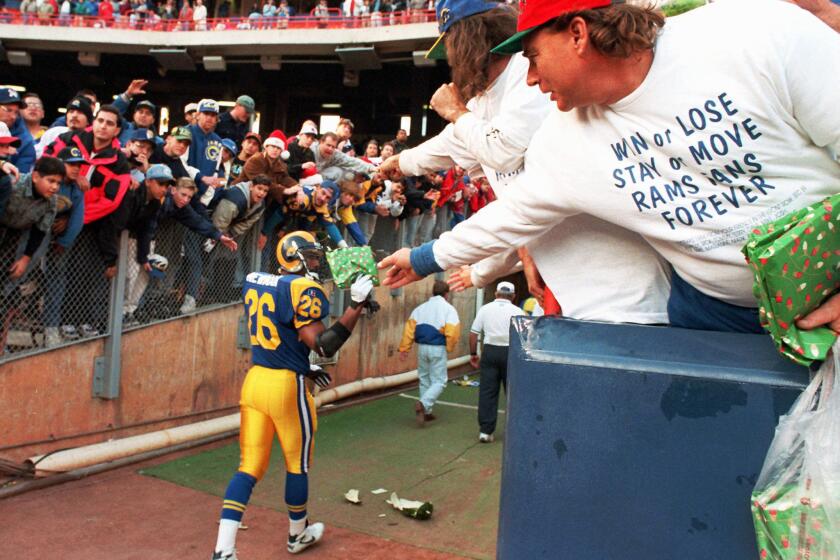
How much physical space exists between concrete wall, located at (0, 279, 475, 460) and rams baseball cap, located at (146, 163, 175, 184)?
1669 millimetres

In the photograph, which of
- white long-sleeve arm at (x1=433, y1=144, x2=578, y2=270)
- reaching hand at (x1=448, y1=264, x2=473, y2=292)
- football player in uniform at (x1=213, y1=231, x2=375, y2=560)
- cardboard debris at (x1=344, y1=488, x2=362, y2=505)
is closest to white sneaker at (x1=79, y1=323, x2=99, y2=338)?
football player in uniform at (x1=213, y1=231, x2=375, y2=560)

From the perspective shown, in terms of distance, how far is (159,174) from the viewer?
6.86 m

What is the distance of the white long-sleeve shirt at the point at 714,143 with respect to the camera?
1413 millimetres

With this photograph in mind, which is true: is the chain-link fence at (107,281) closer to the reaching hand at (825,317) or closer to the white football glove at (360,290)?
the white football glove at (360,290)

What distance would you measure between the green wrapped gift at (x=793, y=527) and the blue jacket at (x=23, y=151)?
616 cm

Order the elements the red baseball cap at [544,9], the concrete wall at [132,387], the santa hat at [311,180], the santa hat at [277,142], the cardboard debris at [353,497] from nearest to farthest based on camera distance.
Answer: the red baseball cap at [544,9] < the concrete wall at [132,387] < the cardboard debris at [353,497] < the santa hat at [277,142] < the santa hat at [311,180]

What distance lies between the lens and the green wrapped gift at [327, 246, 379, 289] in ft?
8.58

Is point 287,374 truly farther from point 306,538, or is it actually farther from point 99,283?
point 99,283

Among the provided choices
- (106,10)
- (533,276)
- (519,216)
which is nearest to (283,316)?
(533,276)

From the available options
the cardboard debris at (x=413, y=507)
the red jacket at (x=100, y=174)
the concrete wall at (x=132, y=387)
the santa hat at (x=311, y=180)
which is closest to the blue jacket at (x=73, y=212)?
the red jacket at (x=100, y=174)

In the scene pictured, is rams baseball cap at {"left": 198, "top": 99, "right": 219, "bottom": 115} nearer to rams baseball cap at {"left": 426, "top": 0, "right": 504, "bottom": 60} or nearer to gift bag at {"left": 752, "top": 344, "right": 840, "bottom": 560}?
rams baseball cap at {"left": 426, "top": 0, "right": 504, "bottom": 60}

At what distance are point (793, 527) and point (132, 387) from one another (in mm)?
7472

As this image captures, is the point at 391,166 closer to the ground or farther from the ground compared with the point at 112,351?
farther from the ground

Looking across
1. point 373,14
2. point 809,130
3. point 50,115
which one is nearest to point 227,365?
point 809,130
